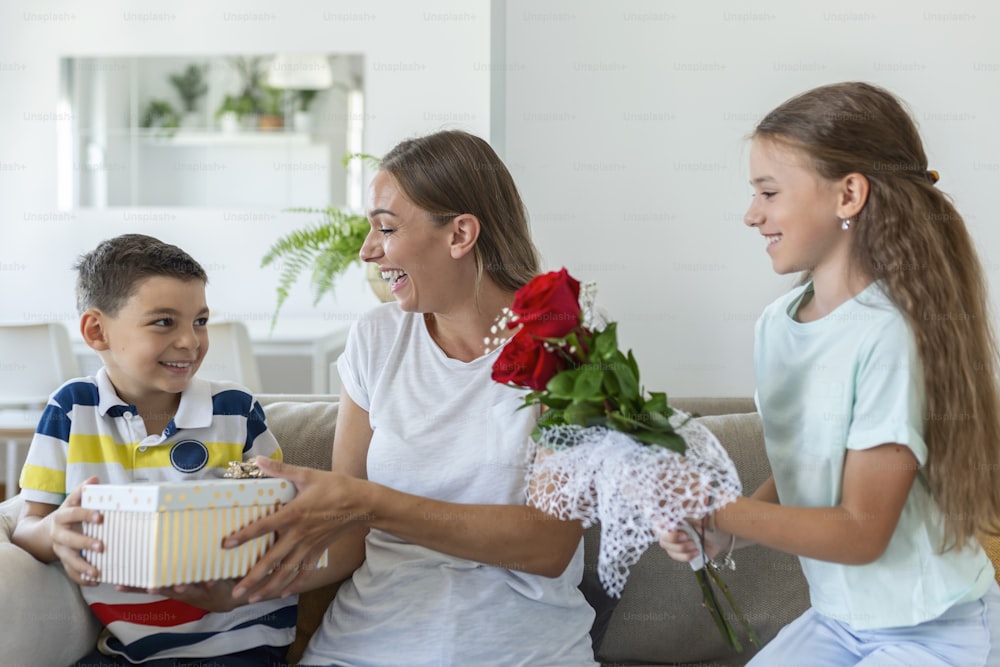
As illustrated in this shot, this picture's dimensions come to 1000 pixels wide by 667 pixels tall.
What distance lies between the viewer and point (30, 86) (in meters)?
Answer: 5.38

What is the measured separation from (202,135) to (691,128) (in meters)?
3.51

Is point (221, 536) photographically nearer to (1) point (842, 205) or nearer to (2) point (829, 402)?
(2) point (829, 402)

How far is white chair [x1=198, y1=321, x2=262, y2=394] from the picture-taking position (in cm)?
372

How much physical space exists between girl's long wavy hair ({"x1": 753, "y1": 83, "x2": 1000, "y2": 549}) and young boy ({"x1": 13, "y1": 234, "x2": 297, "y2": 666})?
36.8 inches

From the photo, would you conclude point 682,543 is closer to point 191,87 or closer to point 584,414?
point 584,414

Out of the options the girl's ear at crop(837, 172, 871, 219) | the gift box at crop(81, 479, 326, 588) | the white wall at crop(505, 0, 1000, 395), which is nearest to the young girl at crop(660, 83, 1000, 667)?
the girl's ear at crop(837, 172, 871, 219)

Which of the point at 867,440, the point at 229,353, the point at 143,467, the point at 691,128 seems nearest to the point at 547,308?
the point at 867,440

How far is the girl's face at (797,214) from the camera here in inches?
49.6

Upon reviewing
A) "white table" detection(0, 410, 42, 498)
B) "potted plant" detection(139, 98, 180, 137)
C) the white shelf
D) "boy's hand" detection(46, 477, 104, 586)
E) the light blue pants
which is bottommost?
"white table" detection(0, 410, 42, 498)

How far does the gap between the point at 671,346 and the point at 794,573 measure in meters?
1.10

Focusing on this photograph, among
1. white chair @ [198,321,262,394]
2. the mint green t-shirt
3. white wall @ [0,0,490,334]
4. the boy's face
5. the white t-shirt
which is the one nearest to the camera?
the mint green t-shirt

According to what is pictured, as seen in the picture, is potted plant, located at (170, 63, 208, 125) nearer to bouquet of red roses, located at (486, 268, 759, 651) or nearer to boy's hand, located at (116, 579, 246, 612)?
boy's hand, located at (116, 579, 246, 612)

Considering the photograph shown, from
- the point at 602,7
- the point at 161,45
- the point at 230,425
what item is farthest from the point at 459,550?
the point at 161,45

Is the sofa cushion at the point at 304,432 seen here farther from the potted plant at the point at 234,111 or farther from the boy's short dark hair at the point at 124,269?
the potted plant at the point at 234,111
